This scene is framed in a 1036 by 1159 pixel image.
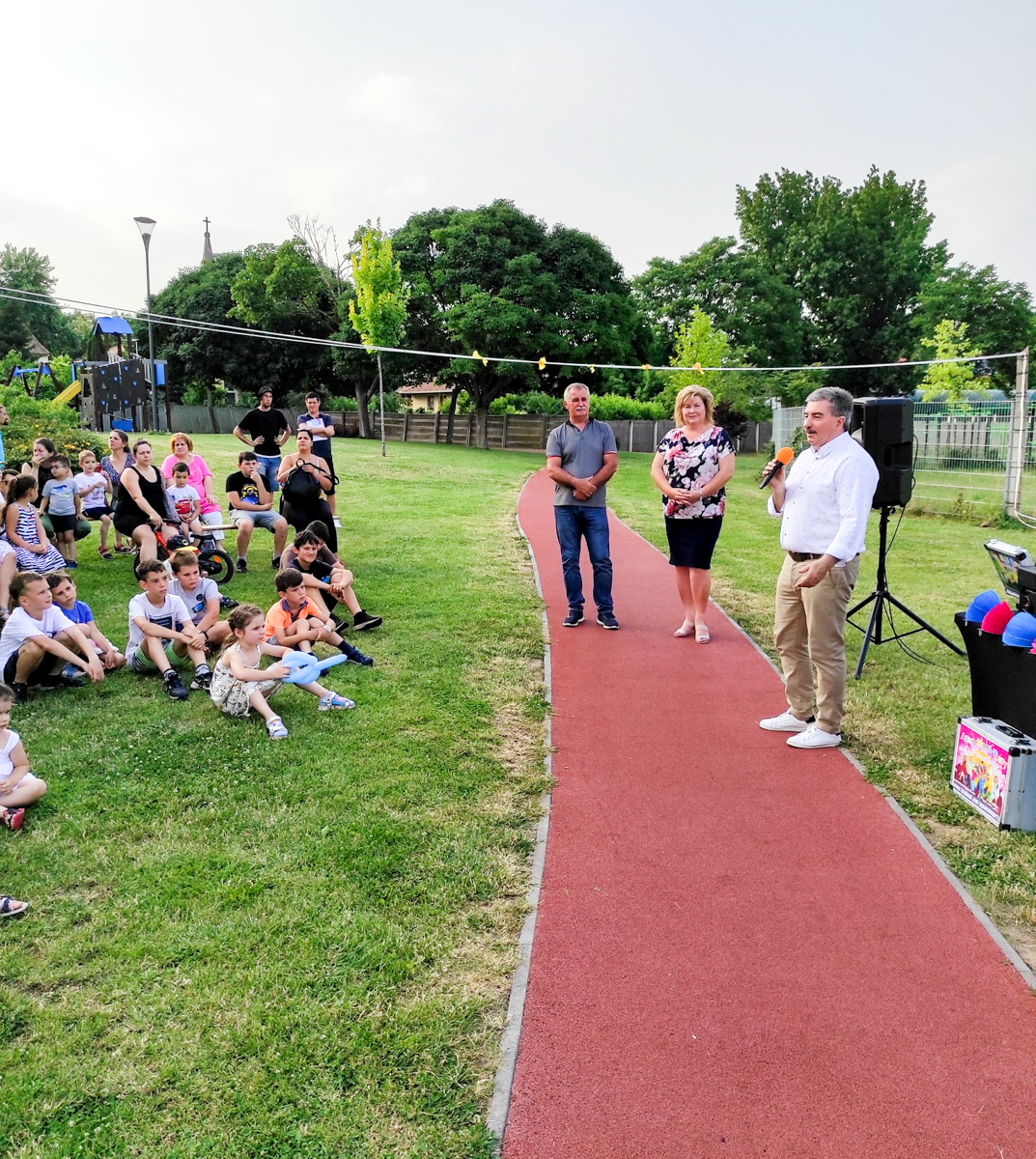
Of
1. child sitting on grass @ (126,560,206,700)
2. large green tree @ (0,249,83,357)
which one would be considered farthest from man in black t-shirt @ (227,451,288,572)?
large green tree @ (0,249,83,357)

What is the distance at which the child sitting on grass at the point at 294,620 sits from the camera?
6.34m

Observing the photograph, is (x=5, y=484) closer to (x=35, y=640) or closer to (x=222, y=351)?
(x=35, y=640)

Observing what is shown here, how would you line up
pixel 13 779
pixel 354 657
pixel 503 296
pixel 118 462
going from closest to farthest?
pixel 13 779, pixel 354 657, pixel 118 462, pixel 503 296

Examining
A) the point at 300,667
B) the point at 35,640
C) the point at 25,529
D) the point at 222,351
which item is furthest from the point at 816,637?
the point at 222,351

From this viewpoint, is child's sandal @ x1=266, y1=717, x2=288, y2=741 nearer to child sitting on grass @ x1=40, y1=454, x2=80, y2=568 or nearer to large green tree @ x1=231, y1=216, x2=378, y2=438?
child sitting on grass @ x1=40, y1=454, x2=80, y2=568

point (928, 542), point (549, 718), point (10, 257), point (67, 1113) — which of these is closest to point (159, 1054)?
point (67, 1113)

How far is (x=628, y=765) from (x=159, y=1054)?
2.99 metres

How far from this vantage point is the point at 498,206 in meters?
36.8

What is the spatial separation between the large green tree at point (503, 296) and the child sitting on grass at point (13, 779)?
103 ft

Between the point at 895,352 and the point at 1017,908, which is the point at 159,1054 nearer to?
the point at 1017,908

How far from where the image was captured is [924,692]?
6328 millimetres

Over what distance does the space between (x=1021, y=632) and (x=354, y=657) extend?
4.58m

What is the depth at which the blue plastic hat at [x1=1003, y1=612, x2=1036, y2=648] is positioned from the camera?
4.56m

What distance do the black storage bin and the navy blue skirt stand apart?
7.49 feet
